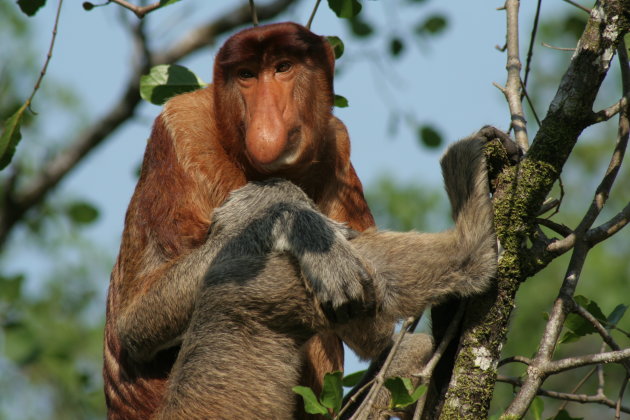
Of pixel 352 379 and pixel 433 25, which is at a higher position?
pixel 433 25

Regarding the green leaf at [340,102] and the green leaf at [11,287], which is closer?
the green leaf at [340,102]

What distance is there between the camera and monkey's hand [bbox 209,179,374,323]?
11.9 feet

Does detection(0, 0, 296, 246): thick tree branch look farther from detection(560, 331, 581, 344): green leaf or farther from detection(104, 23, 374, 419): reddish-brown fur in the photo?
detection(560, 331, 581, 344): green leaf

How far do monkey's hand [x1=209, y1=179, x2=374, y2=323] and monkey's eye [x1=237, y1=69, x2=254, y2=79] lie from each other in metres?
0.66

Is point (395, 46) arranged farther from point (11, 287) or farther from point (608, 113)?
point (11, 287)

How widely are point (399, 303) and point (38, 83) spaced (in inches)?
78.2

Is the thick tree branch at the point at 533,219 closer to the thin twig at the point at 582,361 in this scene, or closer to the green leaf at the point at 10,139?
the thin twig at the point at 582,361

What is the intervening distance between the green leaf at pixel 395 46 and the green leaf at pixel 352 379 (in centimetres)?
308

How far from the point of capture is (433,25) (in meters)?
6.37

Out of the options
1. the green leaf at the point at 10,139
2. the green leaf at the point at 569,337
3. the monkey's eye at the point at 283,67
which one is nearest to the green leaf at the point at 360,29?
the monkey's eye at the point at 283,67

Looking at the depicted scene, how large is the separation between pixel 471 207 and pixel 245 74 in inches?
62.4

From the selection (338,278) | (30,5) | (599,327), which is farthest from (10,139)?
(599,327)

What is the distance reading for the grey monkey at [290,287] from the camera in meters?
3.65

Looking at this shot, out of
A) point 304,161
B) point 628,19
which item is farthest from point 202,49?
point 628,19
